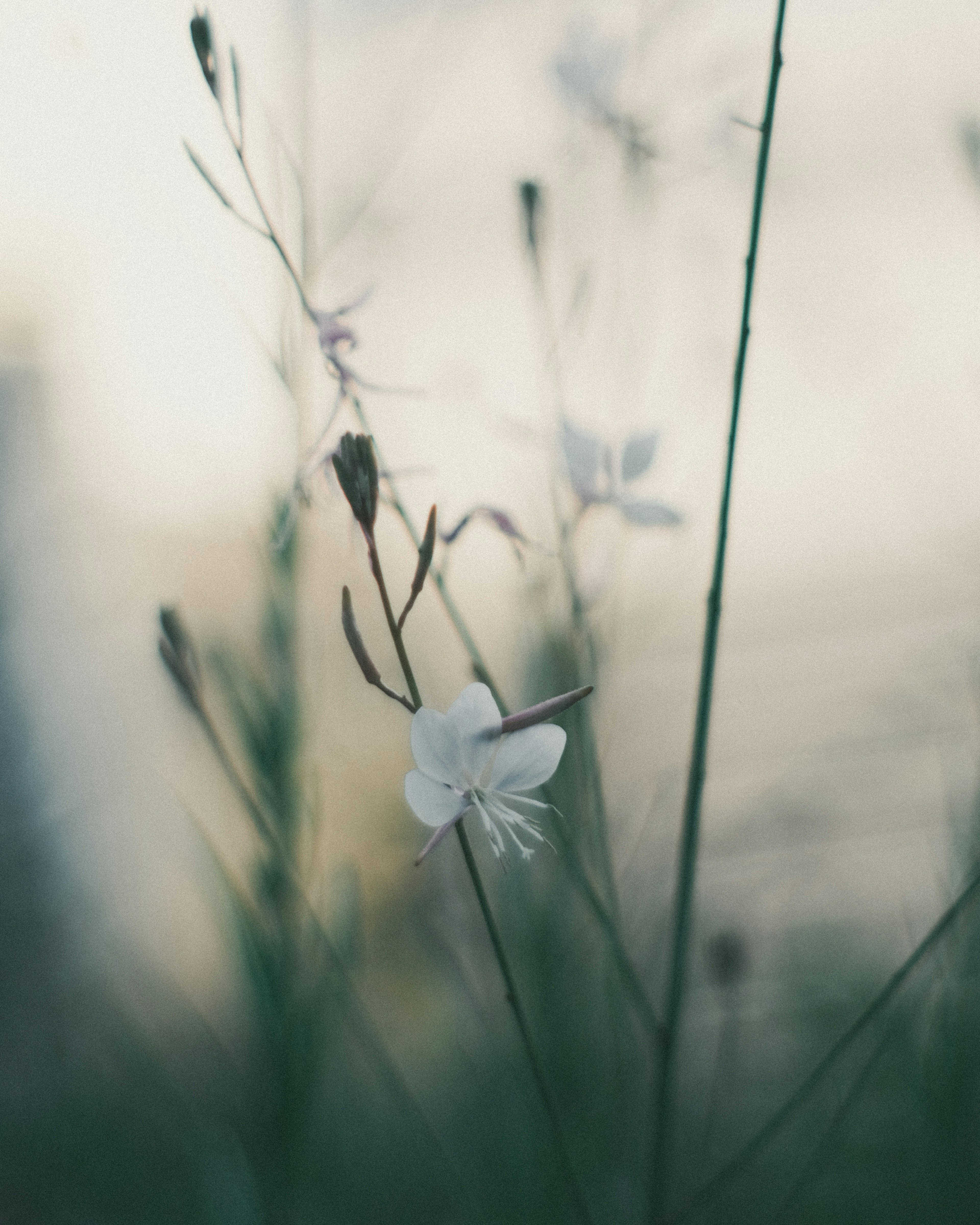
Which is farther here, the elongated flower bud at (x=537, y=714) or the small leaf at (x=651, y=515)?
the small leaf at (x=651, y=515)

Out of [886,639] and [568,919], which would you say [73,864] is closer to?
[568,919]

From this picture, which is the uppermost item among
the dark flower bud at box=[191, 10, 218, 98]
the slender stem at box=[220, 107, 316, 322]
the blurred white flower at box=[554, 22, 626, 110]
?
the blurred white flower at box=[554, 22, 626, 110]

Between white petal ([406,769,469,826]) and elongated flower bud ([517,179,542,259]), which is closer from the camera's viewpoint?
white petal ([406,769,469,826])

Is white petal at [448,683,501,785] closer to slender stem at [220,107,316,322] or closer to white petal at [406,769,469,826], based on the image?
white petal at [406,769,469,826]

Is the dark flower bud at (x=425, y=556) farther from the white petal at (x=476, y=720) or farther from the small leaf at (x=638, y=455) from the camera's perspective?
the small leaf at (x=638, y=455)

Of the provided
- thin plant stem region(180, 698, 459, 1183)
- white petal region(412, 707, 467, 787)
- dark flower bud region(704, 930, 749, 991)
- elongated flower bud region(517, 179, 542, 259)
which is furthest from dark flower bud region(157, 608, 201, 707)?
dark flower bud region(704, 930, 749, 991)

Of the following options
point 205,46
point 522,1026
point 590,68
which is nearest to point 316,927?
point 522,1026

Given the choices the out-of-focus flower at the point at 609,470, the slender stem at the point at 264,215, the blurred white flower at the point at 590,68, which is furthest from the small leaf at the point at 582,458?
the blurred white flower at the point at 590,68

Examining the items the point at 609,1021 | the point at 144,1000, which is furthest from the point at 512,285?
the point at 144,1000
